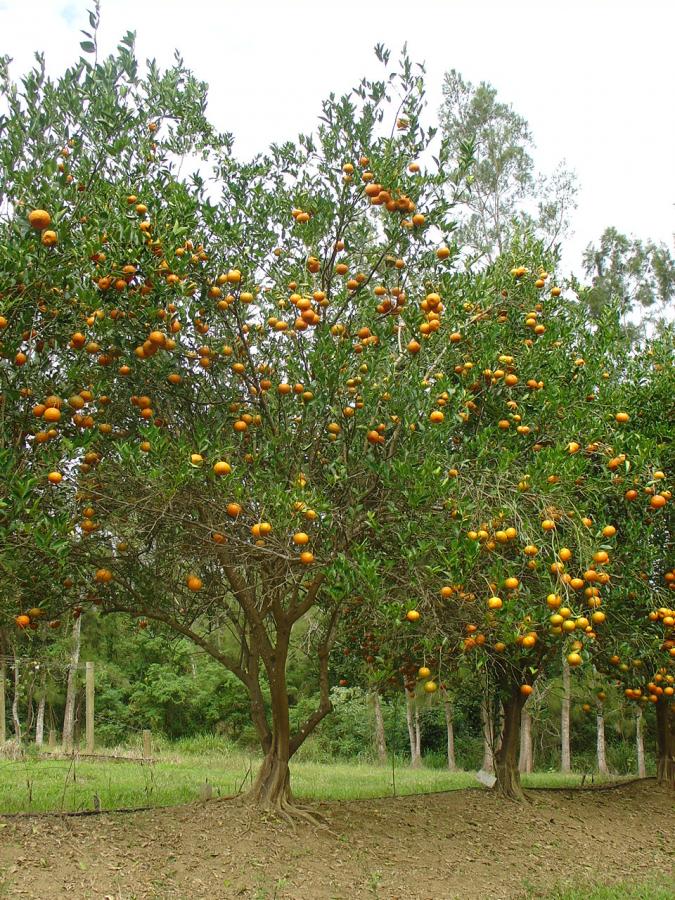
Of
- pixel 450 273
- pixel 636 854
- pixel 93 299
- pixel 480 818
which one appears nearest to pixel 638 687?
pixel 636 854

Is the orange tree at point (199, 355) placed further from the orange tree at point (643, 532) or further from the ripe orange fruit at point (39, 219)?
the orange tree at point (643, 532)

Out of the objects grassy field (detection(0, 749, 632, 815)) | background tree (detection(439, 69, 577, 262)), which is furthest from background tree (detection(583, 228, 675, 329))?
grassy field (detection(0, 749, 632, 815))

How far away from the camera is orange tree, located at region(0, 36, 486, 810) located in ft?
16.4

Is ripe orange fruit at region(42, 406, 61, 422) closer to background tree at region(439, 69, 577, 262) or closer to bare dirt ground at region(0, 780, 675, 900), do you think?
bare dirt ground at region(0, 780, 675, 900)

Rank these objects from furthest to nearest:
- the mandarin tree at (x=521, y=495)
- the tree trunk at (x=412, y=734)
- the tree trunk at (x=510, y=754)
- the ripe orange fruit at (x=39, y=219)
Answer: the tree trunk at (x=412, y=734)
the tree trunk at (x=510, y=754)
the mandarin tree at (x=521, y=495)
the ripe orange fruit at (x=39, y=219)

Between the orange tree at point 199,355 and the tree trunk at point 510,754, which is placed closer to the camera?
the orange tree at point 199,355

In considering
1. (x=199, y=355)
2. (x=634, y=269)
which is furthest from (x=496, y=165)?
(x=199, y=355)

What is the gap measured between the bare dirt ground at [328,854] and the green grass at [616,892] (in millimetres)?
129

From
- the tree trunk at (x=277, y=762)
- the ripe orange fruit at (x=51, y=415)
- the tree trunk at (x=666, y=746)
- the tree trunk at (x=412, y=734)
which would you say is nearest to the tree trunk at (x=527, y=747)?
the tree trunk at (x=412, y=734)

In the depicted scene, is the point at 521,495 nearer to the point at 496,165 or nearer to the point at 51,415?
the point at 51,415

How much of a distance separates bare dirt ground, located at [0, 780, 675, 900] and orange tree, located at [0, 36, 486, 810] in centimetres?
86

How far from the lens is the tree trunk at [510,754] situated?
9.77 meters

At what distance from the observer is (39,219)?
14.7ft

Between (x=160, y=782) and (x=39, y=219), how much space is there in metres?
8.66
